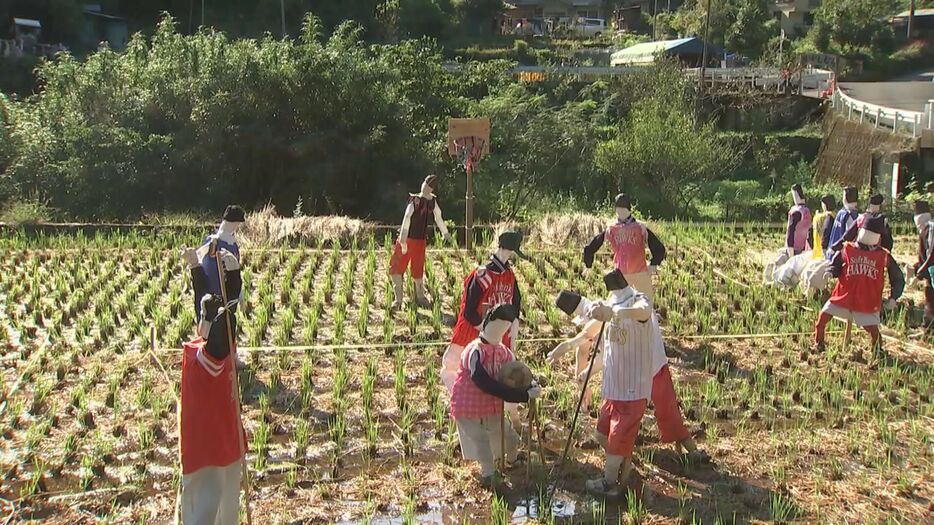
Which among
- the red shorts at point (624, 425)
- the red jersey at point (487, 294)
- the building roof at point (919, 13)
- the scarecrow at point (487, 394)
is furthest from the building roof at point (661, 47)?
the scarecrow at point (487, 394)

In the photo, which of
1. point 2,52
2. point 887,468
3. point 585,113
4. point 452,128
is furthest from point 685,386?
point 2,52

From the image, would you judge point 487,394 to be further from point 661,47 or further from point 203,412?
point 661,47

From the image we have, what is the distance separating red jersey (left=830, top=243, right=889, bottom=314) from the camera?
7.36 meters

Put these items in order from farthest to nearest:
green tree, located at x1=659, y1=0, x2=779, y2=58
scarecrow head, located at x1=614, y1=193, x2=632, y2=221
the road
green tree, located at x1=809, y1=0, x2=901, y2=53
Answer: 1. green tree, located at x1=659, y1=0, x2=779, y2=58
2. green tree, located at x1=809, y1=0, x2=901, y2=53
3. the road
4. scarecrow head, located at x1=614, y1=193, x2=632, y2=221

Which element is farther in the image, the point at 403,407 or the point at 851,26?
the point at 851,26

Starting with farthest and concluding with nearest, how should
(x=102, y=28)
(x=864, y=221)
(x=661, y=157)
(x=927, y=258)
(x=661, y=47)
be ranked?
(x=102, y=28), (x=661, y=47), (x=661, y=157), (x=927, y=258), (x=864, y=221)

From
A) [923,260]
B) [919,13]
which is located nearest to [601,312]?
[923,260]

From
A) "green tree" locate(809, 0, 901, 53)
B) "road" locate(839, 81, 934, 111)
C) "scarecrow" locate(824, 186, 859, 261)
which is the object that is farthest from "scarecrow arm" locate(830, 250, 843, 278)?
"green tree" locate(809, 0, 901, 53)

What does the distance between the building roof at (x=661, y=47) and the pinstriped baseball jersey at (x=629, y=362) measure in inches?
1109

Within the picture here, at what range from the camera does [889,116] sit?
67.4 ft

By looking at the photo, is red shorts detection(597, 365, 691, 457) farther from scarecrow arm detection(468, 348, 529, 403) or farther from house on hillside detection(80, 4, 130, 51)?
house on hillside detection(80, 4, 130, 51)

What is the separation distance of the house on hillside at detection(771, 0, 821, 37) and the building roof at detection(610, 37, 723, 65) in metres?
11.6

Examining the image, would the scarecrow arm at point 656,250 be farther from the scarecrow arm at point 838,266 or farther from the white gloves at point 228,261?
the white gloves at point 228,261

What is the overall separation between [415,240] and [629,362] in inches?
164
